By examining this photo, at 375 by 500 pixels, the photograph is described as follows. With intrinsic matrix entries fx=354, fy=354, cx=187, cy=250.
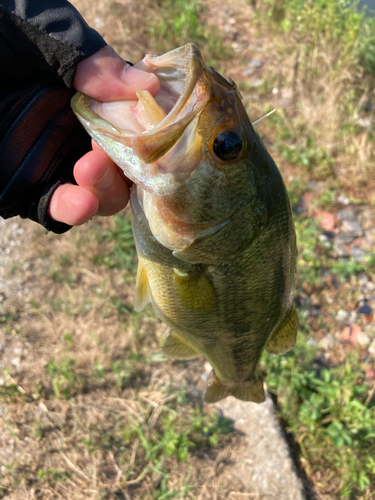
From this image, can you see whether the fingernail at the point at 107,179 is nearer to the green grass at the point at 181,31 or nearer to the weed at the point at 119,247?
the weed at the point at 119,247

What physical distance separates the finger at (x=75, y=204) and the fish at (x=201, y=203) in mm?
201

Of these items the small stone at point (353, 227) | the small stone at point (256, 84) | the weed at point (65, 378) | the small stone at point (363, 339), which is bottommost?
the small stone at point (363, 339)

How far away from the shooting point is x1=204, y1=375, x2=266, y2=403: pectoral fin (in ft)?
7.54

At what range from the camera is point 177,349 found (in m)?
2.30

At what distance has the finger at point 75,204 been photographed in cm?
166

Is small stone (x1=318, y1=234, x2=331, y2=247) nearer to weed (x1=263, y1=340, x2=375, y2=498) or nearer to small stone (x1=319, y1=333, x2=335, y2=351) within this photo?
small stone (x1=319, y1=333, x2=335, y2=351)

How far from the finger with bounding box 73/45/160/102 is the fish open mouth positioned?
0.11ft

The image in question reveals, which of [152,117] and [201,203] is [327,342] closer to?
[201,203]

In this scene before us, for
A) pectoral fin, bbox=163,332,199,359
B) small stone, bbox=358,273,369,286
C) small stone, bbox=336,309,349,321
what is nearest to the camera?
pectoral fin, bbox=163,332,199,359

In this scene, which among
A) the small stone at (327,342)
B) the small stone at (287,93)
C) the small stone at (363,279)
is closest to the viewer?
the small stone at (327,342)

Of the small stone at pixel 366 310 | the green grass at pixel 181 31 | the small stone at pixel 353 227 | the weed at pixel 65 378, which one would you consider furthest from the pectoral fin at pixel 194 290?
the green grass at pixel 181 31

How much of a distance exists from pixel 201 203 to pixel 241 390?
1481 millimetres

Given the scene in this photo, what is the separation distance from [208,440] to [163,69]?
276 cm

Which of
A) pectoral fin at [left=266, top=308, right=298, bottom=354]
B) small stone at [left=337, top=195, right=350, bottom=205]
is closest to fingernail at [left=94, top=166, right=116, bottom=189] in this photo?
pectoral fin at [left=266, top=308, right=298, bottom=354]
